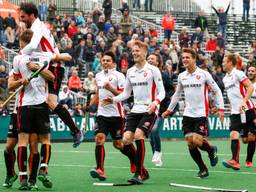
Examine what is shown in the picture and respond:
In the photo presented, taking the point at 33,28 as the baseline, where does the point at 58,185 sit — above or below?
below

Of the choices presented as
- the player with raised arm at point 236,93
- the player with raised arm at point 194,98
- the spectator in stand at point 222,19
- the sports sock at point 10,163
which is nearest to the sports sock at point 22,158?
the sports sock at point 10,163

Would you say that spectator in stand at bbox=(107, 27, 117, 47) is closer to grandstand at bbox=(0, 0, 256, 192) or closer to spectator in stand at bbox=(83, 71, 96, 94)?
grandstand at bbox=(0, 0, 256, 192)

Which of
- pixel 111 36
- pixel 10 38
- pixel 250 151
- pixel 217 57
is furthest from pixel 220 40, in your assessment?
pixel 250 151

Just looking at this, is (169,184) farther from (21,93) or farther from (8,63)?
(8,63)

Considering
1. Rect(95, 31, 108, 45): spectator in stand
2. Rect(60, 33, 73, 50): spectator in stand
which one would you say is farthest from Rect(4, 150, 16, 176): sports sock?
Rect(95, 31, 108, 45): spectator in stand

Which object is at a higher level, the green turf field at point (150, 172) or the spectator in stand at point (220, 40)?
the spectator in stand at point (220, 40)

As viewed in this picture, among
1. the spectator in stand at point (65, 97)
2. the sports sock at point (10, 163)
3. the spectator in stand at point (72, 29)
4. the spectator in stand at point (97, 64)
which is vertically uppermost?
the spectator in stand at point (72, 29)

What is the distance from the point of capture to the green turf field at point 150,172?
14777 mm

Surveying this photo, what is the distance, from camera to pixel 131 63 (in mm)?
35531

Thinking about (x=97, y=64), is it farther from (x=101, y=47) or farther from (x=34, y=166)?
(x=34, y=166)

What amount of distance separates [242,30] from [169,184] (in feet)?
117

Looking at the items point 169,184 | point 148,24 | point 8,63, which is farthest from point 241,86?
point 148,24

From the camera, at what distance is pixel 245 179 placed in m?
16.1

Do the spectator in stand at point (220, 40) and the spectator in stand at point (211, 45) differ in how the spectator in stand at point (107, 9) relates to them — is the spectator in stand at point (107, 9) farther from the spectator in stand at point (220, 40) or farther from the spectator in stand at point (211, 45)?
the spectator in stand at point (220, 40)
